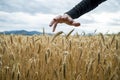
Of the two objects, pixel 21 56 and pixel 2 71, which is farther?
pixel 21 56

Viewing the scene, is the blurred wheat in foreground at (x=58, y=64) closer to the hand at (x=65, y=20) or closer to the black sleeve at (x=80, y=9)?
the hand at (x=65, y=20)

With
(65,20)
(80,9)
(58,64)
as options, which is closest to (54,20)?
(65,20)

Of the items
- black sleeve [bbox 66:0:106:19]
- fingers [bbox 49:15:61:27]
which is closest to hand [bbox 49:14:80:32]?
fingers [bbox 49:15:61:27]

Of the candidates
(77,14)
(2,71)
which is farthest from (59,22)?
(2,71)

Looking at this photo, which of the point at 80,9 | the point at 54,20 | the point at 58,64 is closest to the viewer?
the point at 58,64

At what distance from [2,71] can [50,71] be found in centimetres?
40

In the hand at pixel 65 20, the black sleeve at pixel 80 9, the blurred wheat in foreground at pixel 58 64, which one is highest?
the black sleeve at pixel 80 9

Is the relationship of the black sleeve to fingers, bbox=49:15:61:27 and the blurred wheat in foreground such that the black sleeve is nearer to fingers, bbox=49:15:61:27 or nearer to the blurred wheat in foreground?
fingers, bbox=49:15:61:27

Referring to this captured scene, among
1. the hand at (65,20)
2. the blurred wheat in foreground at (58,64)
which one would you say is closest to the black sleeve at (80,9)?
the hand at (65,20)

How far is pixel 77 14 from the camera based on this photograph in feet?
9.66

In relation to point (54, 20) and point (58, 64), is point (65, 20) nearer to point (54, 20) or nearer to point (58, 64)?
point (54, 20)

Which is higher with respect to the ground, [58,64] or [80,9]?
[80,9]

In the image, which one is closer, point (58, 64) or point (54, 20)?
point (58, 64)

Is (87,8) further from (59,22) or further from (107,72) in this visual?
(107,72)
